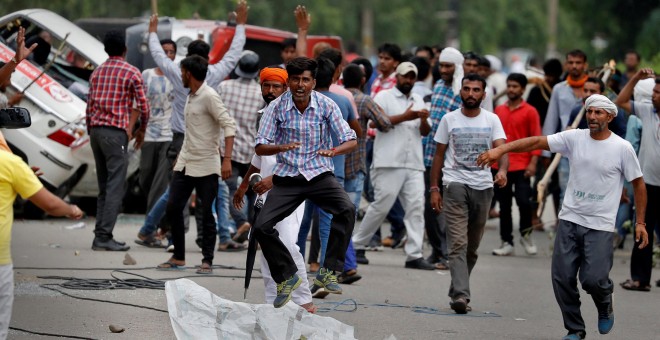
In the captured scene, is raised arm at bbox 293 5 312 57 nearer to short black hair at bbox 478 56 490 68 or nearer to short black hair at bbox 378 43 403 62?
short black hair at bbox 378 43 403 62

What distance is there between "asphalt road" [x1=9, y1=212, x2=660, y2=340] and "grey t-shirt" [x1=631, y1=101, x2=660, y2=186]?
3.32 feet

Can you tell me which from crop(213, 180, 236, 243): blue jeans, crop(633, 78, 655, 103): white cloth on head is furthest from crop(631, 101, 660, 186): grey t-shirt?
crop(213, 180, 236, 243): blue jeans

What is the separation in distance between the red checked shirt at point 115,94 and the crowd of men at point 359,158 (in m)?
0.01

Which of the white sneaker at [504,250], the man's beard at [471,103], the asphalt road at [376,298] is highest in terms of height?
the man's beard at [471,103]

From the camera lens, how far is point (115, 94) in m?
12.9

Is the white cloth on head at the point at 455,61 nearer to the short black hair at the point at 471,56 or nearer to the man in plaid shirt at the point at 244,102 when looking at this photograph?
the short black hair at the point at 471,56

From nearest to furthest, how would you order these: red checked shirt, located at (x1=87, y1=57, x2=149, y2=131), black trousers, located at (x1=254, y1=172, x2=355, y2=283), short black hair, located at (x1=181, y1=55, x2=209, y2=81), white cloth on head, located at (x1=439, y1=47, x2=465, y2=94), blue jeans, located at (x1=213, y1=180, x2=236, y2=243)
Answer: black trousers, located at (x1=254, y1=172, x2=355, y2=283)
short black hair, located at (x1=181, y1=55, x2=209, y2=81)
red checked shirt, located at (x1=87, y1=57, x2=149, y2=131)
white cloth on head, located at (x1=439, y1=47, x2=465, y2=94)
blue jeans, located at (x1=213, y1=180, x2=236, y2=243)

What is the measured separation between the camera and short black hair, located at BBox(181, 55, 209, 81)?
37.6 ft

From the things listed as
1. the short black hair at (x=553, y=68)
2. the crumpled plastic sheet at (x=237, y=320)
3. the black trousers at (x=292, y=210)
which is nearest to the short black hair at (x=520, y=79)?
the short black hair at (x=553, y=68)

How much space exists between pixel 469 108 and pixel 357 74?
2.14 meters

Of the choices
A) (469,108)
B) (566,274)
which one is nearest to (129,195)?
(469,108)

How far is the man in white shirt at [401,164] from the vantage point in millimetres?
12578

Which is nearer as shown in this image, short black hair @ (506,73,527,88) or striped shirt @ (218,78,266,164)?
striped shirt @ (218,78,266,164)

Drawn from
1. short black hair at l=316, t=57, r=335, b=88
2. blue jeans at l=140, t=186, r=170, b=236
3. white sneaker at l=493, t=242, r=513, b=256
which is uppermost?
short black hair at l=316, t=57, r=335, b=88
